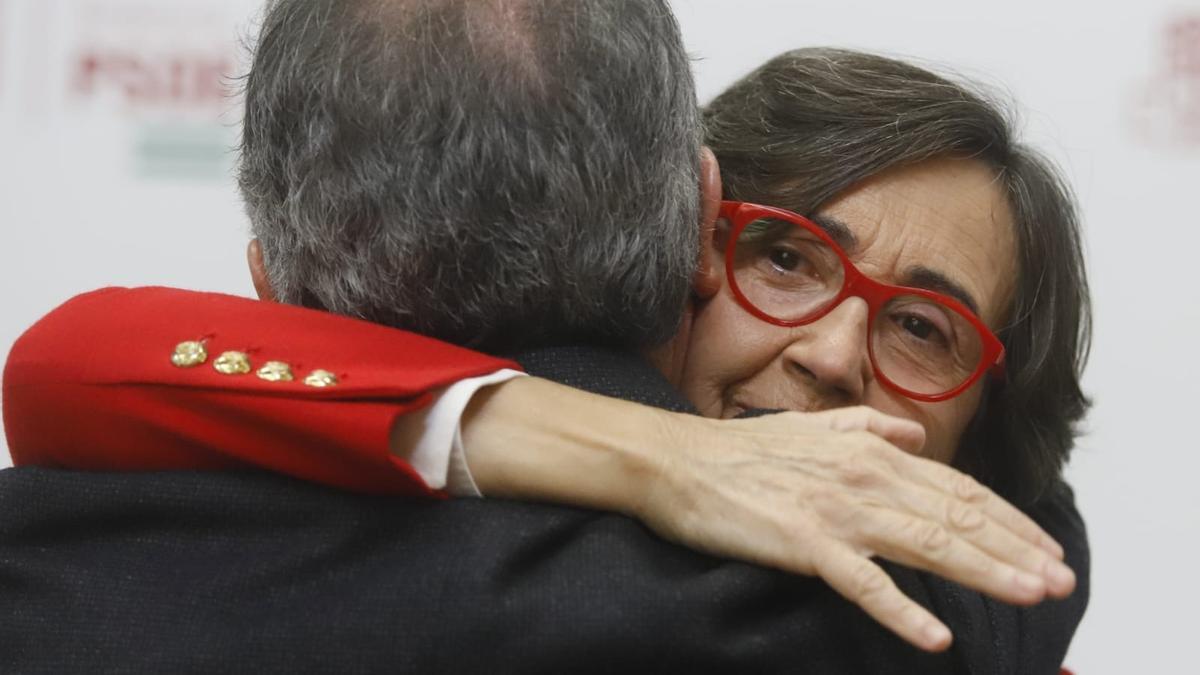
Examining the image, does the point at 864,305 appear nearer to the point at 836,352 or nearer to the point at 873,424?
the point at 836,352

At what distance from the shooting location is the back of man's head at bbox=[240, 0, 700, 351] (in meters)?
0.98

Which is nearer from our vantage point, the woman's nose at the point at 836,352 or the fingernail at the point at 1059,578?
the fingernail at the point at 1059,578

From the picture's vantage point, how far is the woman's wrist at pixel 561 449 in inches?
38.3

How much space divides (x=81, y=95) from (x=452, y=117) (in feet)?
5.40

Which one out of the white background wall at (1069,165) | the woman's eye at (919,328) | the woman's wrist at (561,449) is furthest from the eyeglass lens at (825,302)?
the white background wall at (1069,165)

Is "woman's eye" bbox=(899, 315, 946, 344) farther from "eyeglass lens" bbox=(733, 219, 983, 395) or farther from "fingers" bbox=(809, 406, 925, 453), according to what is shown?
"fingers" bbox=(809, 406, 925, 453)

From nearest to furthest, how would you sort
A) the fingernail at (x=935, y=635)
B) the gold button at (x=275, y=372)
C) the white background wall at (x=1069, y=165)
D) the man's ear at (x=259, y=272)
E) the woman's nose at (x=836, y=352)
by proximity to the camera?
the fingernail at (x=935, y=635) < the gold button at (x=275, y=372) < the man's ear at (x=259, y=272) < the woman's nose at (x=836, y=352) < the white background wall at (x=1069, y=165)

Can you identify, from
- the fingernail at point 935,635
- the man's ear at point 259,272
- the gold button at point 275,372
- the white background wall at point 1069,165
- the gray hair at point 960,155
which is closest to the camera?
the fingernail at point 935,635

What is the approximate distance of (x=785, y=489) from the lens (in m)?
0.94

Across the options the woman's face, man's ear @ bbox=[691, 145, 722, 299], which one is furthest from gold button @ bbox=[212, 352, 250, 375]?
the woman's face

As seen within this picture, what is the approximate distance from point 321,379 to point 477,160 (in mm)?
205

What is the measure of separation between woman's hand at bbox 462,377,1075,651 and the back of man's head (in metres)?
0.10

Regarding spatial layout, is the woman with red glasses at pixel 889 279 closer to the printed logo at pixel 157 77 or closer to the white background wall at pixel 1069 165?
the white background wall at pixel 1069 165

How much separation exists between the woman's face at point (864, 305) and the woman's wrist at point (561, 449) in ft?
1.31
